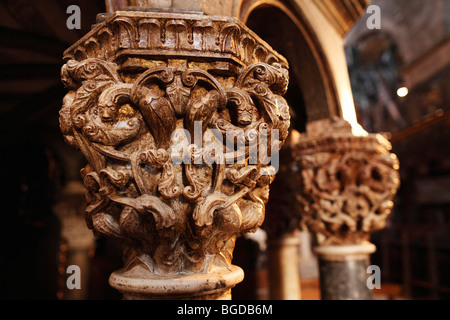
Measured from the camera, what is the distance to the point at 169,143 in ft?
3.51

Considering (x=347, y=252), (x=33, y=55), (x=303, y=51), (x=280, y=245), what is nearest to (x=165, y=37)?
(x=303, y=51)

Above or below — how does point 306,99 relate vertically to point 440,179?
above

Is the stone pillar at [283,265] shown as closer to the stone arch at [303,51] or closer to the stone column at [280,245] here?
the stone column at [280,245]

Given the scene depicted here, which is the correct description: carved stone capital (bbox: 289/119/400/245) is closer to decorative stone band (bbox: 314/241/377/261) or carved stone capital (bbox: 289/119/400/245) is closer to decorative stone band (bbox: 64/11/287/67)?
decorative stone band (bbox: 314/241/377/261)

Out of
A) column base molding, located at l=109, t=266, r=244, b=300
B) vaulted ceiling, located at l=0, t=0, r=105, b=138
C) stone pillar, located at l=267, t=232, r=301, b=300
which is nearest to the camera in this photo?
column base molding, located at l=109, t=266, r=244, b=300

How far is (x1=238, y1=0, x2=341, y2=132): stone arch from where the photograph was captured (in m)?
2.19

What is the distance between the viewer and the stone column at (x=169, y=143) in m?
1.02

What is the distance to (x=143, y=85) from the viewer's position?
106 cm

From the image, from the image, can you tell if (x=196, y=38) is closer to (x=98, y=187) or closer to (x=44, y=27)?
(x=98, y=187)

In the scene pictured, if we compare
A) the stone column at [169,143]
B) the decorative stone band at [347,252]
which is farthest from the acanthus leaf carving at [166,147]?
the decorative stone band at [347,252]

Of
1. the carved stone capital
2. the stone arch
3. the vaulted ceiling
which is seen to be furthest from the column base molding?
the stone arch

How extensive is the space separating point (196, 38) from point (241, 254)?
494 centimetres

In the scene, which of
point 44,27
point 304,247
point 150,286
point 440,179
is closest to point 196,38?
point 150,286

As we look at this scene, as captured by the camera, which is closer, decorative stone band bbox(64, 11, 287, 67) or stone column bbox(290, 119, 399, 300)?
decorative stone band bbox(64, 11, 287, 67)
